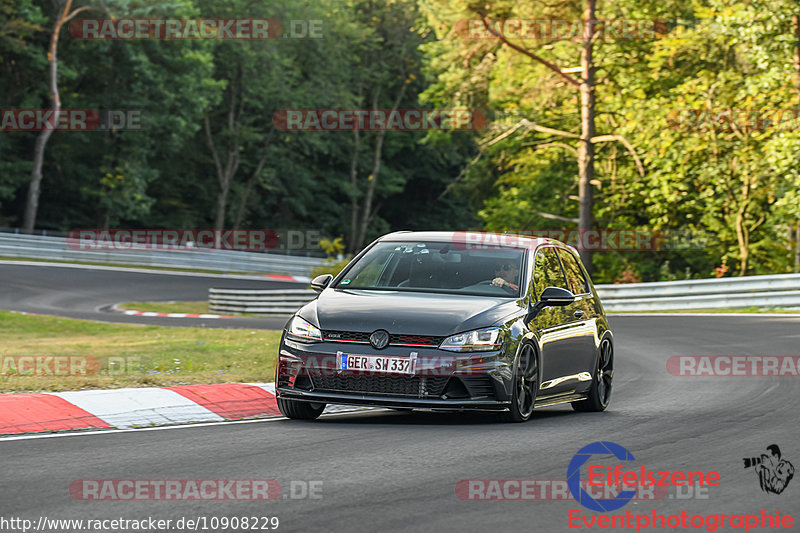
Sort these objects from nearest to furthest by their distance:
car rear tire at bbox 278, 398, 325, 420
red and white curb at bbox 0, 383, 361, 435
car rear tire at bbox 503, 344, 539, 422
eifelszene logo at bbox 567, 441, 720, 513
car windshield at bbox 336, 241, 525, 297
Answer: eifelszene logo at bbox 567, 441, 720, 513, red and white curb at bbox 0, 383, 361, 435, car rear tire at bbox 503, 344, 539, 422, car rear tire at bbox 278, 398, 325, 420, car windshield at bbox 336, 241, 525, 297

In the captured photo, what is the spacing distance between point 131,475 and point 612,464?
301cm

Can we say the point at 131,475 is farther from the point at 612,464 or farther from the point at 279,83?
the point at 279,83

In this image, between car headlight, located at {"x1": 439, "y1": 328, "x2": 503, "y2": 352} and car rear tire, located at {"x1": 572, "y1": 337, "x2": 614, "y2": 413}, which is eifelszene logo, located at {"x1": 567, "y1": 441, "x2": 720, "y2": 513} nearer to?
car headlight, located at {"x1": 439, "y1": 328, "x2": 503, "y2": 352}

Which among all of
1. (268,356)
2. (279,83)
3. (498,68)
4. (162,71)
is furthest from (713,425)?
(279,83)

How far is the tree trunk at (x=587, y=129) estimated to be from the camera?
123ft

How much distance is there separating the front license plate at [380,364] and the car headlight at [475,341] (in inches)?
11.4

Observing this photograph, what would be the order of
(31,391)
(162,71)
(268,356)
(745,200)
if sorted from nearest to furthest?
(31,391) → (268,356) → (745,200) → (162,71)

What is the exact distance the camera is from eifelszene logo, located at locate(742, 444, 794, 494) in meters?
7.50

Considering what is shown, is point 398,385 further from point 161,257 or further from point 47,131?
point 47,131

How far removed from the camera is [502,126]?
3956 cm

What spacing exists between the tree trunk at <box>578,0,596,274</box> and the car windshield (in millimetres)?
26991

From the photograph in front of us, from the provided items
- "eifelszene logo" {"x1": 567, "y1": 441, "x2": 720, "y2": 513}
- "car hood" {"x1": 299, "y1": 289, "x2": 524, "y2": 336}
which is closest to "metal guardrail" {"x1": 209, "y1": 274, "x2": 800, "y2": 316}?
"car hood" {"x1": 299, "y1": 289, "x2": 524, "y2": 336}

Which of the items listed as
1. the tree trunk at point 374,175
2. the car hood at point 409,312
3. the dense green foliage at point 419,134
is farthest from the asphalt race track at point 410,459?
the tree trunk at point 374,175

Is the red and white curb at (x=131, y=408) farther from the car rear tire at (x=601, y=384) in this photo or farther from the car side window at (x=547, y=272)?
the car rear tire at (x=601, y=384)
